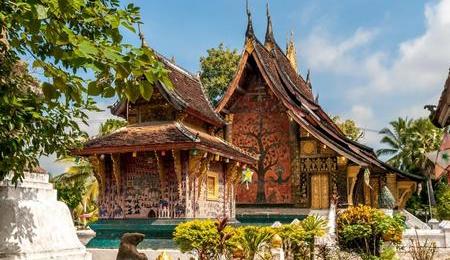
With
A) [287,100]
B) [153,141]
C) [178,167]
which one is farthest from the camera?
[287,100]

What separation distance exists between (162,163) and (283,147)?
6.71 meters

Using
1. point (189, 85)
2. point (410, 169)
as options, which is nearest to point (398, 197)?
point (189, 85)

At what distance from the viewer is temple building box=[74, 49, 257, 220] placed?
13.6m

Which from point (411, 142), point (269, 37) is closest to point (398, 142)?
point (411, 142)

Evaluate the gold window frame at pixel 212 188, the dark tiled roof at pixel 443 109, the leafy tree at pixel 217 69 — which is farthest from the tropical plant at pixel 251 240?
the leafy tree at pixel 217 69

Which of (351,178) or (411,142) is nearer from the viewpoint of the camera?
(351,178)

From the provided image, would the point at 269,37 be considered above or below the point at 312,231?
above

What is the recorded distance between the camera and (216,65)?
33750 mm

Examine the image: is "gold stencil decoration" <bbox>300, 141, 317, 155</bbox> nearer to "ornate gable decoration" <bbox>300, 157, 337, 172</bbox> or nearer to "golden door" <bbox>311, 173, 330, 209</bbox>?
"ornate gable decoration" <bbox>300, 157, 337, 172</bbox>

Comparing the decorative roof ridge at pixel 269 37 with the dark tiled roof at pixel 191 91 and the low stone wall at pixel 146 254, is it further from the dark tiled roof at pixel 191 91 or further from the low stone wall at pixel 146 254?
the low stone wall at pixel 146 254

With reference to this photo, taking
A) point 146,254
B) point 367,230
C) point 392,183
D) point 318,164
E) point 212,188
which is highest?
point 318,164

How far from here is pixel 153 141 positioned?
13.5 metres

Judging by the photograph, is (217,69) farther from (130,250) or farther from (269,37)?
(130,250)

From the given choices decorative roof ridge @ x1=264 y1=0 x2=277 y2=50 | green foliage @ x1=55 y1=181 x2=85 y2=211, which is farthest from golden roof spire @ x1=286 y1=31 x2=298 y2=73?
green foliage @ x1=55 y1=181 x2=85 y2=211
